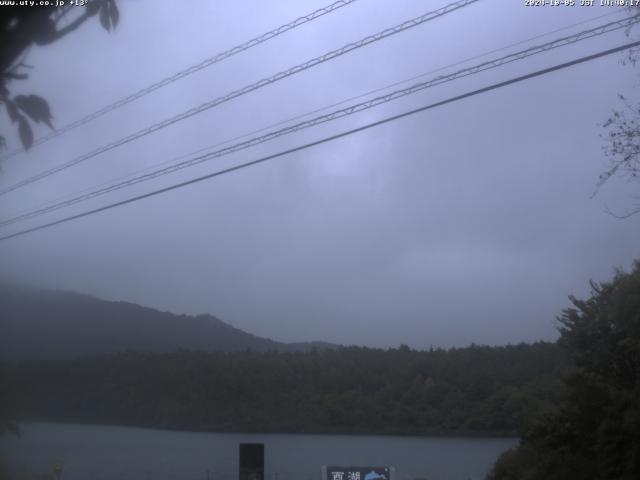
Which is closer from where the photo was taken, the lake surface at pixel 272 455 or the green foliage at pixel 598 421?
the green foliage at pixel 598 421

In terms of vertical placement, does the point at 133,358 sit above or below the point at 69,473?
above

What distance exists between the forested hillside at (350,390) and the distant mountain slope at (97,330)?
3.01ft

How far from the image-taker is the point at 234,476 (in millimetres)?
26188

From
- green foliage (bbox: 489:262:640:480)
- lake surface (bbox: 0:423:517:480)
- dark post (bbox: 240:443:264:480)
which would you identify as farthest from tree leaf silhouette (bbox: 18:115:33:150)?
lake surface (bbox: 0:423:517:480)

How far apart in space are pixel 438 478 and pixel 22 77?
965 inches

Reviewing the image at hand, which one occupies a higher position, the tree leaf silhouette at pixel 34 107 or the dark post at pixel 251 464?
the tree leaf silhouette at pixel 34 107

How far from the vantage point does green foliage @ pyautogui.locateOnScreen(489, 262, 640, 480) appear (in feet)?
56.5

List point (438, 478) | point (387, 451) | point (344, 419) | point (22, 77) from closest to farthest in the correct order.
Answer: point (22, 77) → point (438, 478) → point (387, 451) → point (344, 419)

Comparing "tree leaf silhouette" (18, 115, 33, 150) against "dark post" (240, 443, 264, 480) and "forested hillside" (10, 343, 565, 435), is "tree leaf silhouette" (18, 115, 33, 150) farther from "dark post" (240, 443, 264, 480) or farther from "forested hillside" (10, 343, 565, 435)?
"forested hillside" (10, 343, 565, 435)

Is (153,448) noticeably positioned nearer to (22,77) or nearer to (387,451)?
(387,451)

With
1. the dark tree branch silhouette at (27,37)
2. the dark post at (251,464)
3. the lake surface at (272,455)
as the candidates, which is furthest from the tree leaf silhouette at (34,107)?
the lake surface at (272,455)

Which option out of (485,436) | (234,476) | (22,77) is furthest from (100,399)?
(22,77)

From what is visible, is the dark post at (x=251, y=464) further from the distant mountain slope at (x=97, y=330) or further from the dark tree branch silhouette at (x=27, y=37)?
the dark tree branch silhouette at (x=27, y=37)

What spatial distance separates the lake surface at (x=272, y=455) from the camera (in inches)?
1007
